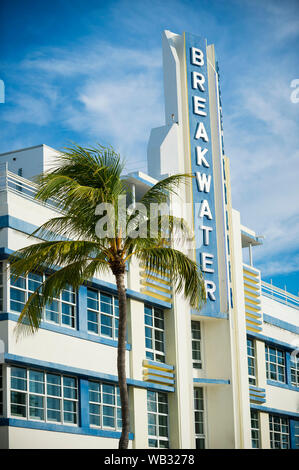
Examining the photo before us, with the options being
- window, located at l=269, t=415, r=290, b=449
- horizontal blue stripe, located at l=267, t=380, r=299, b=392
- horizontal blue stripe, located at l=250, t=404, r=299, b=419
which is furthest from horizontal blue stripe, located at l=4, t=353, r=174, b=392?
window, located at l=269, t=415, r=290, b=449

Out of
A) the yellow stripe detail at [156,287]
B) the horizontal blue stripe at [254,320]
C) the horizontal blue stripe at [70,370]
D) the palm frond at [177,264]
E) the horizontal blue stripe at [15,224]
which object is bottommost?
the horizontal blue stripe at [70,370]

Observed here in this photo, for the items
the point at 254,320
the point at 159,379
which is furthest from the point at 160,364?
the point at 254,320

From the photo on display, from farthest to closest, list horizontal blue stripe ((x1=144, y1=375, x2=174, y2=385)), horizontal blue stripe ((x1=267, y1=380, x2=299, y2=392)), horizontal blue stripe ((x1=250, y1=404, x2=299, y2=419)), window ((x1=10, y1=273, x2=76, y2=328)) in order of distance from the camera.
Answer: horizontal blue stripe ((x1=267, y1=380, x2=299, y2=392))
horizontal blue stripe ((x1=250, y1=404, x2=299, y2=419))
horizontal blue stripe ((x1=144, y1=375, x2=174, y2=385))
window ((x1=10, y1=273, x2=76, y2=328))

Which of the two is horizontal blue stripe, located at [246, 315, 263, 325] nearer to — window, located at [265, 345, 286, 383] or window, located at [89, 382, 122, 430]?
window, located at [265, 345, 286, 383]

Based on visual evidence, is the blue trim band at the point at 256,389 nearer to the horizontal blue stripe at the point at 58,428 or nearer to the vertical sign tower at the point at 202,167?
the vertical sign tower at the point at 202,167

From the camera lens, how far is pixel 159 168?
34750mm

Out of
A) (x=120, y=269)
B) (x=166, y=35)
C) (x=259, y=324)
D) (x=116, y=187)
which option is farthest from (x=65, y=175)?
(x=259, y=324)

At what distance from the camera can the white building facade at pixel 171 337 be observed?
83.8ft

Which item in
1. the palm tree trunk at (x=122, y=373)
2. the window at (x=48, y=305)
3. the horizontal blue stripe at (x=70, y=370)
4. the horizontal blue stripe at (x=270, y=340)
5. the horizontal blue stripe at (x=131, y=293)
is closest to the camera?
the palm tree trunk at (x=122, y=373)

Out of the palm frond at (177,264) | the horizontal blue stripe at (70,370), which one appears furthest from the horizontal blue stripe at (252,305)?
the palm frond at (177,264)

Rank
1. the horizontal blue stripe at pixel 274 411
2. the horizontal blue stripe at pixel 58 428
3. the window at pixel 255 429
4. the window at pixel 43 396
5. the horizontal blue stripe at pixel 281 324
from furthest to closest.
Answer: the horizontal blue stripe at pixel 281 324
the window at pixel 255 429
the horizontal blue stripe at pixel 274 411
the window at pixel 43 396
the horizontal blue stripe at pixel 58 428

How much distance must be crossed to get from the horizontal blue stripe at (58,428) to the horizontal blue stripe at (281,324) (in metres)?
13.7

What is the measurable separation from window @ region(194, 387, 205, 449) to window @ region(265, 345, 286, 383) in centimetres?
650

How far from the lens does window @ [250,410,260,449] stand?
3791 cm
